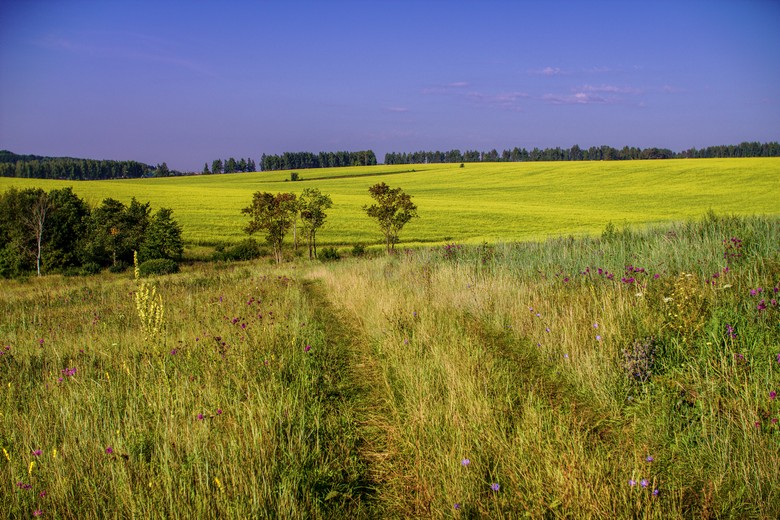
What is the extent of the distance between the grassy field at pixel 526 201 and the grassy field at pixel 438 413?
20719 millimetres

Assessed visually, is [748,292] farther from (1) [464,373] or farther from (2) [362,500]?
(2) [362,500]

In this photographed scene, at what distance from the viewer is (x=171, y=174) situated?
12744 cm

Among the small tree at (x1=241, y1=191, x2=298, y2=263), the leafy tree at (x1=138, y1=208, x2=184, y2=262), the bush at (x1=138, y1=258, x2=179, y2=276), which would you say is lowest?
the bush at (x1=138, y1=258, x2=179, y2=276)

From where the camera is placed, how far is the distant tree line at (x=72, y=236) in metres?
34.7

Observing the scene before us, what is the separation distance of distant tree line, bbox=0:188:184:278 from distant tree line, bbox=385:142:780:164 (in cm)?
11197

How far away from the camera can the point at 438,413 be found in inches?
141

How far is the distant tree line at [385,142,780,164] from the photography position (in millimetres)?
114062

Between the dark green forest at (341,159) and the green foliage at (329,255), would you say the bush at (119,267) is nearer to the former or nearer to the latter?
the green foliage at (329,255)

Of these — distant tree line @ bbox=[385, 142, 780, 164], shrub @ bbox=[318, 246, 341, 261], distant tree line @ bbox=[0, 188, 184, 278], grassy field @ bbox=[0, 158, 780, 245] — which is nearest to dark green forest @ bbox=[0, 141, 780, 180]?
distant tree line @ bbox=[385, 142, 780, 164]

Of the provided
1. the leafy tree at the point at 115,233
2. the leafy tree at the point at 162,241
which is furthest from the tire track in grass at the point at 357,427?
the leafy tree at the point at 115,233

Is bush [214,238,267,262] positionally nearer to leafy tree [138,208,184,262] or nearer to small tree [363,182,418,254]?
leafy tree [138,208,184,262]

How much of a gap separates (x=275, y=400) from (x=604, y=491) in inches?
102

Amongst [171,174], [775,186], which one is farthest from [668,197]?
[171,174]

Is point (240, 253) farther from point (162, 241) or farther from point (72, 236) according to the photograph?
point (72, 236)
